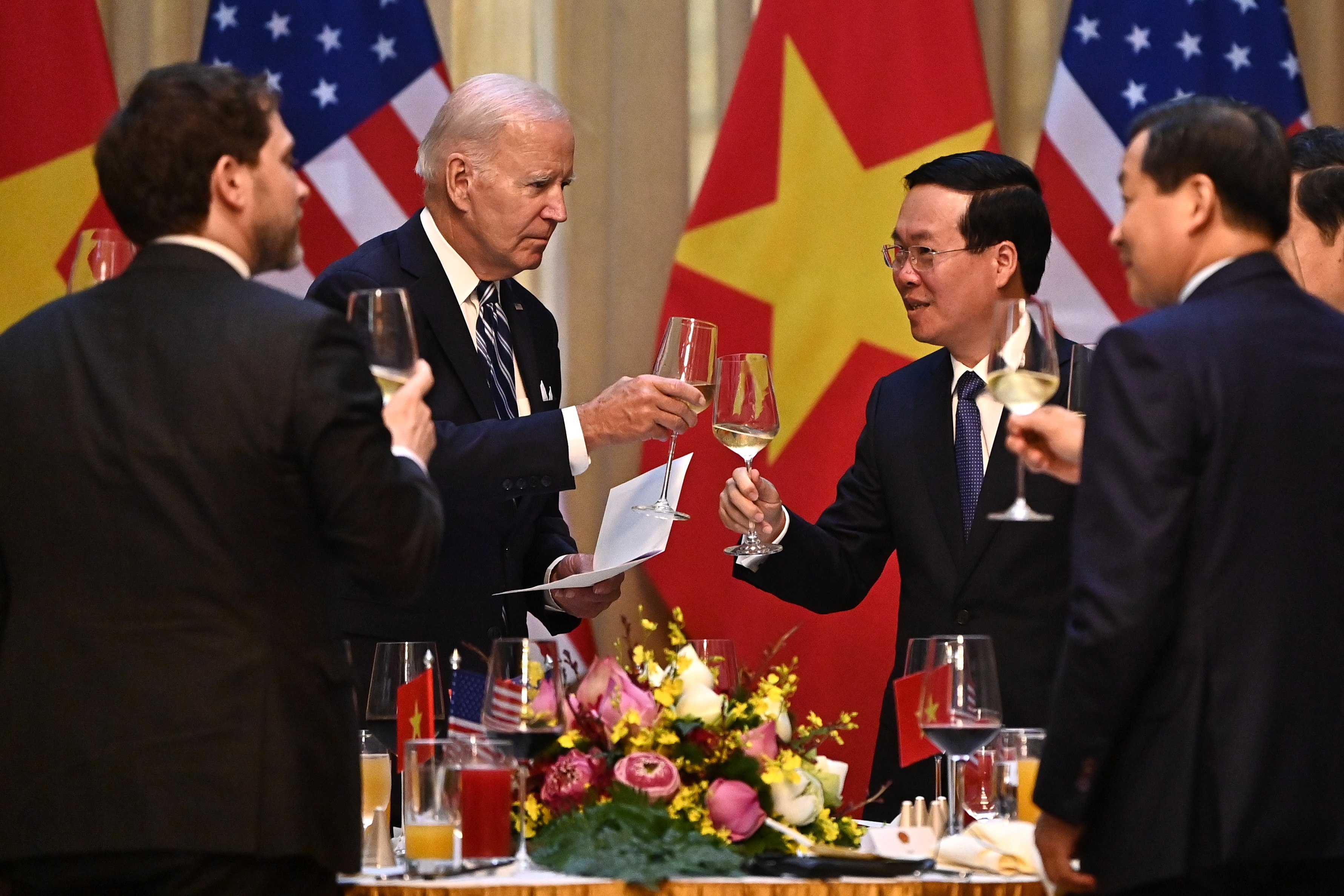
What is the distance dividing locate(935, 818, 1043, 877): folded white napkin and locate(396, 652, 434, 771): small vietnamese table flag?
83 cm

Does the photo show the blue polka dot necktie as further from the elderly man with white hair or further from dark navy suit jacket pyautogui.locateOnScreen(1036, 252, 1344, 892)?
dark navy suit jacket pyautogui.locateOnScreen(1036, 252, 1344, 892)

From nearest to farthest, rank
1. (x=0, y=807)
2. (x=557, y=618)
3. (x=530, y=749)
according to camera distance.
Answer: (x=0, y=807) → (x=530, y=749) → (x=557, y=618)

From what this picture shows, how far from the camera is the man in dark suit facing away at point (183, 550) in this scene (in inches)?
68.2

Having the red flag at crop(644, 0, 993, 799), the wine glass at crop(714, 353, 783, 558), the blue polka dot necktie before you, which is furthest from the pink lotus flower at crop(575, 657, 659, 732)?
the red flag at crop(644, 0, 993, 799)

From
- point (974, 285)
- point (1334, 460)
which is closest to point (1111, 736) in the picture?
point (1334, 460)

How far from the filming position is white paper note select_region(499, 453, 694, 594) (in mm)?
2750

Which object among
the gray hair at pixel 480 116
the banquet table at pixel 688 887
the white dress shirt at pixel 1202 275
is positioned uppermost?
the gray hair at pixel 480 116

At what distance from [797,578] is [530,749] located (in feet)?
4.10

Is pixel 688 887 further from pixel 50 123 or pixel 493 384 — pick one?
pixel 50 123

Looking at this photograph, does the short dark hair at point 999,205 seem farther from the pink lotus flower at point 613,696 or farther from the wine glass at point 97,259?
the wine glass at point 97,259

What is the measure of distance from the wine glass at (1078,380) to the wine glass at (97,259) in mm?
1706

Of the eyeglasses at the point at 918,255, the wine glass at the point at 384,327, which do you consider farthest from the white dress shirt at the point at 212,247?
the eyeglasses at the point at 918,255

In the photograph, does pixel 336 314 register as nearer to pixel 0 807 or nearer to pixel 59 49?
pixel 0 807

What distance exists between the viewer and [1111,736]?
5.88 feet
